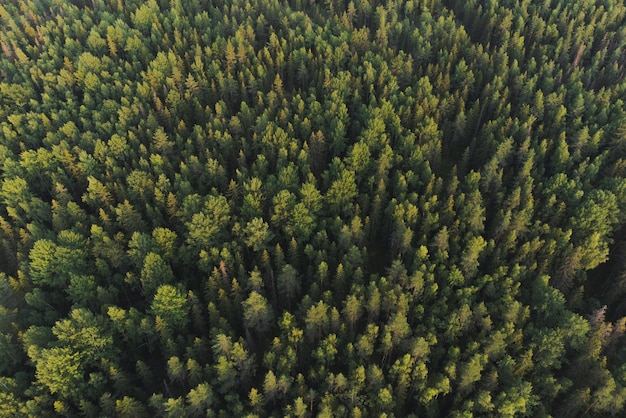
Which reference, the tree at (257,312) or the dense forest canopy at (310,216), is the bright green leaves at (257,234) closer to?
the dense forest canopy at (310,216)

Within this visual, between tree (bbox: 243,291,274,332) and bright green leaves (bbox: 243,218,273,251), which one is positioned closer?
tree (bbox: 243,291,274,332)

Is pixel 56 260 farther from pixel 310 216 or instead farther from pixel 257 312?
pixel 310 216

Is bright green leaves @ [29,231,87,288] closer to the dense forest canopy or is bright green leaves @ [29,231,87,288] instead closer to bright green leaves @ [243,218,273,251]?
the dense forest canopy

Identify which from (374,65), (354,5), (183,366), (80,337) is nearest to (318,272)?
(183,366)

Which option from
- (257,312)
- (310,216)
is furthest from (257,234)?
(257,312)

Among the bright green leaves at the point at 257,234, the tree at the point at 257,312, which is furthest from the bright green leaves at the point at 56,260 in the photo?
the tree at the point at 257,312

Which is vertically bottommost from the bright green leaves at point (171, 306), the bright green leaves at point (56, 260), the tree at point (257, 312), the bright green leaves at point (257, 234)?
the tree at point (257, 312)

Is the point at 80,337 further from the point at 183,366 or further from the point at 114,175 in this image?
the point at 114,175

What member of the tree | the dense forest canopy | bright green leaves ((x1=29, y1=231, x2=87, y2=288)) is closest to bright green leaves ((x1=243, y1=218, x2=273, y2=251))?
the dense forest canopy
